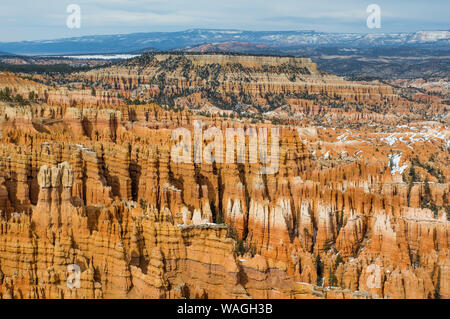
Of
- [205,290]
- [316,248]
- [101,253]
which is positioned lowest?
[316,248]

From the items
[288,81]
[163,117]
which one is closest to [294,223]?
[163,117]

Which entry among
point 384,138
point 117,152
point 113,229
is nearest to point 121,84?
point 384,138

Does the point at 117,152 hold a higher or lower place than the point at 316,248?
higher

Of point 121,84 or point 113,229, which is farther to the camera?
point 121,84

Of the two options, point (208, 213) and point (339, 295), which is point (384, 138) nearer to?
point (208, 213)

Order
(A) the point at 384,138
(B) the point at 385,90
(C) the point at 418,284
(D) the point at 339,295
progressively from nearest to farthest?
1. (D) the point at 339,295
2. (C) the point at 418,284
3. (A) the point at 384,138
4. (B) the point at 385,90

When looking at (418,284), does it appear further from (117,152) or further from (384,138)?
(384,138)
